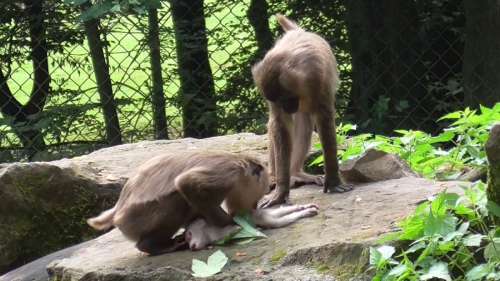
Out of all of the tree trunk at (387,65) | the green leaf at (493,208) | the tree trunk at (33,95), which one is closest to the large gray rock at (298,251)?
the green leaf at (493,208)

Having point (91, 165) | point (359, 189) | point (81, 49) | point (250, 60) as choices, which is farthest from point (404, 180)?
point (81, 49)

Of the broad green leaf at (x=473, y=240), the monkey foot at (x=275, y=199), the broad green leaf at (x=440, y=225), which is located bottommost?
the monkey foot at (x=275, y=199)

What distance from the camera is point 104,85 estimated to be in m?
8.15

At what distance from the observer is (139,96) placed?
26.8 ft

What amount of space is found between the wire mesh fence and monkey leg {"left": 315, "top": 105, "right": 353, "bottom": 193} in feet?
7.88

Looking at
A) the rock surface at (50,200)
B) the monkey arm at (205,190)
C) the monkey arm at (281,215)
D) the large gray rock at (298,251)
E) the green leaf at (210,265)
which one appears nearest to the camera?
the large gray rock at (298,251)

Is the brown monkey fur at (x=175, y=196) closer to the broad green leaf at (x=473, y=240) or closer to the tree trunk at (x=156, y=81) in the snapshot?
the broad green leaf at (x=473, y=240)

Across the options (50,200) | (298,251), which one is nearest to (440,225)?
(298,251)

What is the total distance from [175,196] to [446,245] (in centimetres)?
144

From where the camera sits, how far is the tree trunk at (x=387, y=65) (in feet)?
27.3

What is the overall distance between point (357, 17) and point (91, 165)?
2.98 m

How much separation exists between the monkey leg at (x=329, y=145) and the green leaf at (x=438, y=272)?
1779 millimetres

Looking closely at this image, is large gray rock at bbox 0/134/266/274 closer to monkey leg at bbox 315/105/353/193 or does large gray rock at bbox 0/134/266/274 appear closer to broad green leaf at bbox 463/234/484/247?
monkey leg at bbox 315/105/353/193

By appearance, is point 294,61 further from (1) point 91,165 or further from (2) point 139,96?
(2) point 139,96
